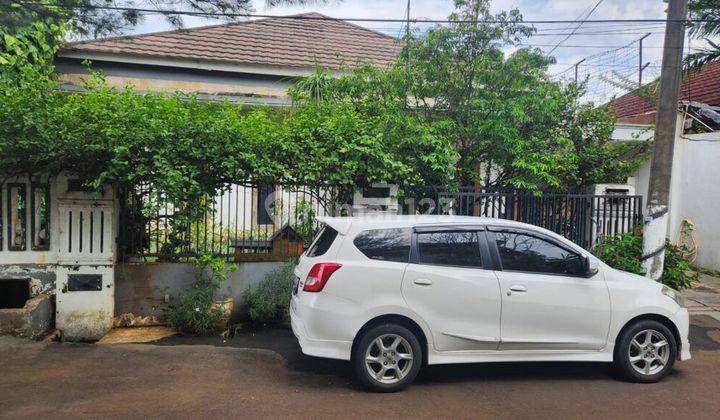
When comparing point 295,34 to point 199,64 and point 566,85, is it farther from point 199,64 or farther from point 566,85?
point 566,85

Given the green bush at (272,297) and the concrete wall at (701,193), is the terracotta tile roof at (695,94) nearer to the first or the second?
the concrete wall at (701,193)

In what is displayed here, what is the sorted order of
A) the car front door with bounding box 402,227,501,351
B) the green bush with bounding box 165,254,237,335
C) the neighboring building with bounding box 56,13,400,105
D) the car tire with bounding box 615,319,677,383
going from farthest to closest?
the neighboring building with bounding box 56,13,400,105
the green bush with bounding box 165,254,237,335
the car tire with bounding box 615,319,677,383
the car front door with bounding box 402,227,501,351

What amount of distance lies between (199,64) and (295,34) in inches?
124

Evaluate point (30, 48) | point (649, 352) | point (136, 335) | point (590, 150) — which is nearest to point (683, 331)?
point (649, 352)

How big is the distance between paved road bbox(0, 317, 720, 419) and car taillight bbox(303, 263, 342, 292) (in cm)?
95

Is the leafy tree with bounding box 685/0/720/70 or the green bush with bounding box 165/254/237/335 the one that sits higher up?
the leafy tree with bounding box 685/0/720/70

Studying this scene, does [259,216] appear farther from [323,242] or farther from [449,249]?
[449,249]

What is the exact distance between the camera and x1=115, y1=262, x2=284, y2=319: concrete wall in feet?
21.4

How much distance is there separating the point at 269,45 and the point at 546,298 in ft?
31.3

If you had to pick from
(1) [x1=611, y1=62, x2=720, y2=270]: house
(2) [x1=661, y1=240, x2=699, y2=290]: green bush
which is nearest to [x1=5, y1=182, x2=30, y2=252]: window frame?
(2) [x1=661, y1=240, x2=699, y2=290]: green bush

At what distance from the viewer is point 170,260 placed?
678 centimetres

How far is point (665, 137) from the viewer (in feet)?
22.9

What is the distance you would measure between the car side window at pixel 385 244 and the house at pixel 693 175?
24.8ft

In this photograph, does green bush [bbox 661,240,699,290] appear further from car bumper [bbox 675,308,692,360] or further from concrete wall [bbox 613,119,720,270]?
car bumper [bbox 675,308,692,360]
